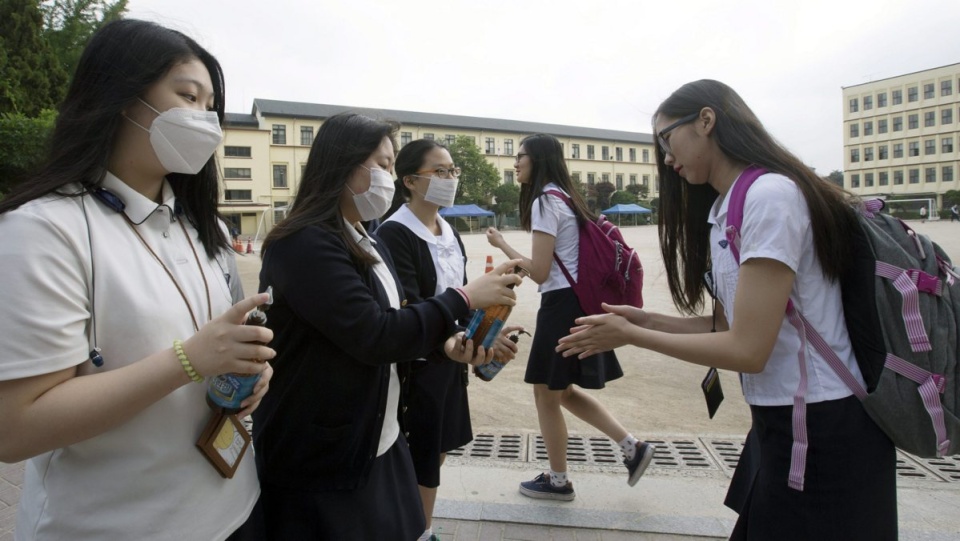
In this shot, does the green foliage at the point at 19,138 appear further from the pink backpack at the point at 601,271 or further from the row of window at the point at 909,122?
the row of window at the point at 909,122

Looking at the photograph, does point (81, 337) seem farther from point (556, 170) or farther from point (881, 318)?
point (556, 170)

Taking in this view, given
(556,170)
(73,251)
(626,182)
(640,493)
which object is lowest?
(640,493)

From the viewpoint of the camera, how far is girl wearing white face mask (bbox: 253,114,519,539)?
5.13 feet

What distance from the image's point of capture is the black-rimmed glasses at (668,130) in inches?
71.4

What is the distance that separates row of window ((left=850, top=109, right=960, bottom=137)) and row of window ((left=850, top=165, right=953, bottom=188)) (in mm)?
5077

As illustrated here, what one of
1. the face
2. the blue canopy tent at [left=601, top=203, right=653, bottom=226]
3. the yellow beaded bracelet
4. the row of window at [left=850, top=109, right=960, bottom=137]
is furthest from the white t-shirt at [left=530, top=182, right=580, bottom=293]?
the row of window at [left=850, top=109, right=960, bottom=137]

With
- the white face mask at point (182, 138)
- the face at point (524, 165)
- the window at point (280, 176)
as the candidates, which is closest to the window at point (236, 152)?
the window at point (280, 176)

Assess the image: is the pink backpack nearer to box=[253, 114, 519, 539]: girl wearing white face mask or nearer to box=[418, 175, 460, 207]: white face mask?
box=[418, 175, 460, 207]: white face mask

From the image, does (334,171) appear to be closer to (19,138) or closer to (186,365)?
(186,365)

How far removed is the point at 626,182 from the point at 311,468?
79844 millimetres

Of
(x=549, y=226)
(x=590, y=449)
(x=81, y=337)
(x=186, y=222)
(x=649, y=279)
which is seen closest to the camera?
(x=81, y=337)

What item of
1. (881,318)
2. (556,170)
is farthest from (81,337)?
(556,170)

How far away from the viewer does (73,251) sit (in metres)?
1.10

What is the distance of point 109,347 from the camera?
1156mm
